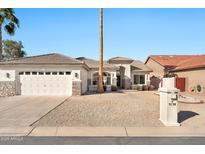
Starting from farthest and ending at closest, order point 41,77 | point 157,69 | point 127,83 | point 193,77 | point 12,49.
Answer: point 12,49
point 157,69
point 127,83
point 193,77
point 41,77

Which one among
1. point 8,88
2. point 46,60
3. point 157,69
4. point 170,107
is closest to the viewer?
point 170,107

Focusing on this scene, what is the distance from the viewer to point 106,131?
20.2ft

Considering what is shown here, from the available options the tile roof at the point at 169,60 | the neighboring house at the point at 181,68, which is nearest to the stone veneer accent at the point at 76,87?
the neighboring house at the point at 181,68

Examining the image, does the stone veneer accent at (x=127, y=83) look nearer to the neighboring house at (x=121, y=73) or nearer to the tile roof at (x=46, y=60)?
the neighboring house at (x=121, y=73)

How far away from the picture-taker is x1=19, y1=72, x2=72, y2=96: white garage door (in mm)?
17125

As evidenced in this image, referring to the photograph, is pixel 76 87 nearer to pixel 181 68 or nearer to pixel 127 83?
pixel 127 83

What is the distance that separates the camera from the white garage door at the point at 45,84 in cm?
1712

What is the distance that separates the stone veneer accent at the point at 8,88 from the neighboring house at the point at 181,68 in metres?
20.3

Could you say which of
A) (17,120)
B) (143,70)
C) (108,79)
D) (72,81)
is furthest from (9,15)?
(143,70)

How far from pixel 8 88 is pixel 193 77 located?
21.4 meters

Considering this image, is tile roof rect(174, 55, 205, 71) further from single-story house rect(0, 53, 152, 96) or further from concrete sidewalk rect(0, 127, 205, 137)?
concrete sidewalk rect(0, 127, 205, 137)

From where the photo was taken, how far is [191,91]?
23.1 meters

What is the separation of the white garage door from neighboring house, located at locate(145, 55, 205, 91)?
15.4 m

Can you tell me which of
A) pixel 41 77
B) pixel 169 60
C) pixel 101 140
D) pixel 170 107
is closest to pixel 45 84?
pixel 41 77
